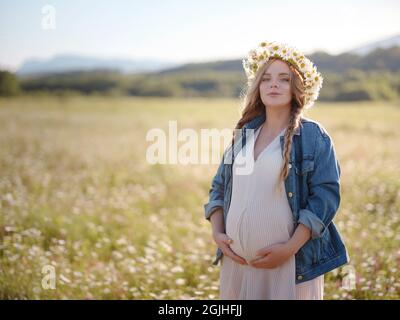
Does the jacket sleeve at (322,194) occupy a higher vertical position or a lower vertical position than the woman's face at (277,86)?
lower

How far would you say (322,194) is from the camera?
8.85 feet

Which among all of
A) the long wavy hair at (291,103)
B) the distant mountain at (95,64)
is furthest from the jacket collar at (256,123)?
the distant mountain at (95,64)

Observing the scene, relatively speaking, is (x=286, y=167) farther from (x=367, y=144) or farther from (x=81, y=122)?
(x=81, y=122)

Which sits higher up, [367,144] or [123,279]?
[367,144]

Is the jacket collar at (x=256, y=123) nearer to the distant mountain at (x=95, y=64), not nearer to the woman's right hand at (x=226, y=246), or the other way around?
the woman's right hand at (x=226, y=246)

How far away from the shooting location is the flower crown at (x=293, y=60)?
2.92 metres

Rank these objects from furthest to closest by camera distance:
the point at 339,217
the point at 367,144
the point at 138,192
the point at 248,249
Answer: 1. the point at 367,144
2. the point at 138,192
3. the point at 339,217
4. the point at 248,249

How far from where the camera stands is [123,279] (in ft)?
15.0

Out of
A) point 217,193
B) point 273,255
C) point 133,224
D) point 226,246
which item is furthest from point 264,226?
point 133,224

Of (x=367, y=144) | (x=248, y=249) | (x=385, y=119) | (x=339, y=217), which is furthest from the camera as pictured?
(x=385, y=119)

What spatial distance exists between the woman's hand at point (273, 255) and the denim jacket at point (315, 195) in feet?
0.42

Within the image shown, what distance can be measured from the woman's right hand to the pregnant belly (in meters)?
0.03
